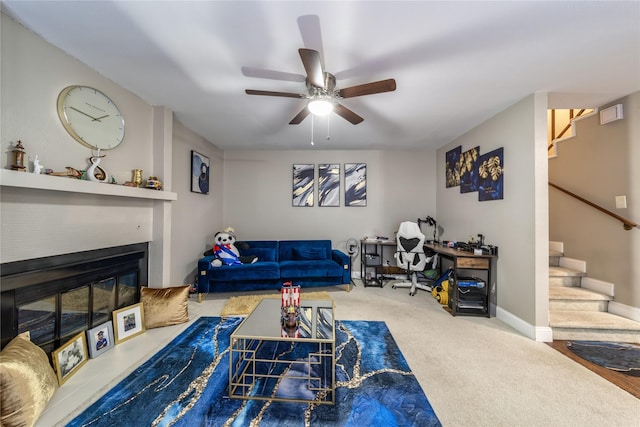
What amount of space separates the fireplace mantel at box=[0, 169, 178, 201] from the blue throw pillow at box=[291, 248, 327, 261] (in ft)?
8.09

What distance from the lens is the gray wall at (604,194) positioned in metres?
2.60

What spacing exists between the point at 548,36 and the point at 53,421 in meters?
4.09

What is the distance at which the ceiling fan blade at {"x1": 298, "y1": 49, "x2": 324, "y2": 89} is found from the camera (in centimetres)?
149

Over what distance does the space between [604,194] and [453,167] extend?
1.78 meters

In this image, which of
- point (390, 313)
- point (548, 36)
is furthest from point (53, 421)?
point (548, 36)

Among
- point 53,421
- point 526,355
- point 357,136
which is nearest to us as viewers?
point 53,421

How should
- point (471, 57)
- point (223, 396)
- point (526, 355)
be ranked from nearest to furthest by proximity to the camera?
point (223, 396)
point (471, 57)
point (526, 355)

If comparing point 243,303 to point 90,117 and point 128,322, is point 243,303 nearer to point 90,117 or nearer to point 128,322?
point 128,322

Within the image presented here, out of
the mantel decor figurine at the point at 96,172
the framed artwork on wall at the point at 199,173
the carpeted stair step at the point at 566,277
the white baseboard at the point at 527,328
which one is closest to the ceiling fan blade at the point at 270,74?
the mantel decor figurine at the point at 96,172

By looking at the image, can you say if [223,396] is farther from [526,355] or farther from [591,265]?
[591,265]

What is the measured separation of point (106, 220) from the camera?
7.67 feet

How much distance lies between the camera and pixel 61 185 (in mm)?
1775

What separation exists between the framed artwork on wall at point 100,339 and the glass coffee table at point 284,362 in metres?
1.18

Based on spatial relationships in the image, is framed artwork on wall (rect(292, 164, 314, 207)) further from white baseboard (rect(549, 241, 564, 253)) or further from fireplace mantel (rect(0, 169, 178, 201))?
white baseboard (rect(549, 241, 564, 253))
